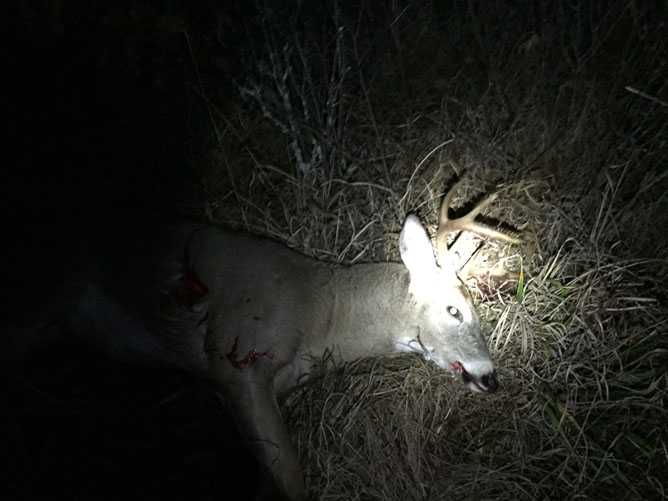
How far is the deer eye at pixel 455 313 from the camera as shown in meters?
3.06

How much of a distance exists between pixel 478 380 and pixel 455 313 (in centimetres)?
34

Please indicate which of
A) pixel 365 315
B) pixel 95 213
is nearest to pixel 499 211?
pixel 365 315

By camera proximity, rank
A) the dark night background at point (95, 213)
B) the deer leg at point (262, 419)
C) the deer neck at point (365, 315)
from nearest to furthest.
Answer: the deer leg at point (262, 419)
the dark night background at point (95, 213)
the deer neck at point (365, 315)

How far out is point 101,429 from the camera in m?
3.15

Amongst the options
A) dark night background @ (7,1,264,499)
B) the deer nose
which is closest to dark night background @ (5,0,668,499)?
dark night background @ (7,1,264,499)

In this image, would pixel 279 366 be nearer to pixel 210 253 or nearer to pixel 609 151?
pixel 210 253

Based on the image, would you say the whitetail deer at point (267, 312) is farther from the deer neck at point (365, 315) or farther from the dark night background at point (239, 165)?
the dark night background at point (239, 165)

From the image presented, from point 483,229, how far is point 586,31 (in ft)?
6.37

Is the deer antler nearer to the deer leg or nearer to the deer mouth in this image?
the deer mouth

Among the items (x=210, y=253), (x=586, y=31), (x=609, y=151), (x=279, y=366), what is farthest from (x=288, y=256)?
(x=586, y=31)

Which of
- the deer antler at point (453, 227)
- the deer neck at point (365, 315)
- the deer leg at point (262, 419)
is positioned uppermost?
the deer antler at point (453, 227)

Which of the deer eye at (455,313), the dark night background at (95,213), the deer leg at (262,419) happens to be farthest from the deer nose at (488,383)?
the dark night background at (95,213)

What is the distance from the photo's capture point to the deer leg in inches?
111

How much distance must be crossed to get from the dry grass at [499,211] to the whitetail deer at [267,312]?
0.22m
